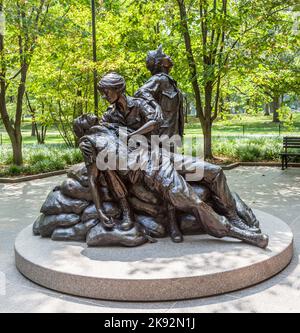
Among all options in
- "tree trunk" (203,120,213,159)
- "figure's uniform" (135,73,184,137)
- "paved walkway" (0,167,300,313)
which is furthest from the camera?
"tree trunk" (203,120,213,159)

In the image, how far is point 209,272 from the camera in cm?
385

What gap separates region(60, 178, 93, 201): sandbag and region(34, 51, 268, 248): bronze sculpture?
2cm

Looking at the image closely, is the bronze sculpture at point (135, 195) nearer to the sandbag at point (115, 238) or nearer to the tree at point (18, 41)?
the sandbag at point (115, 238)

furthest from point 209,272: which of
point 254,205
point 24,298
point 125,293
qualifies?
point 254,205

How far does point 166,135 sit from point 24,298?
278 centimetres

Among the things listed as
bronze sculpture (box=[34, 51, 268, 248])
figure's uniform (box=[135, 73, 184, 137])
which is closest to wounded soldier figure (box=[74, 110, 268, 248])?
bronze sculpture (box=[34, 51, 268, 248])

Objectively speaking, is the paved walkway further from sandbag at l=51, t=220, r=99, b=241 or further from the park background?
the park background

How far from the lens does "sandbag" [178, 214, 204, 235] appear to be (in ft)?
16.0

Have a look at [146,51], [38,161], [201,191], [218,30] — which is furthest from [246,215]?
[146,51]

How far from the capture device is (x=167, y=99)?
5.87m

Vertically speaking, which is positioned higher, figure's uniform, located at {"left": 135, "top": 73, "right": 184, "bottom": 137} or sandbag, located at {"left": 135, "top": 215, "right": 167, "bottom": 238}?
figure's uniform, located at {"left": 135, "top": 73, "right": 184, "bottom": 137}

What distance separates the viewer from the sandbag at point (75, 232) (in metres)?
4.83

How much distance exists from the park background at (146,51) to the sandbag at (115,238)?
24.1 ft

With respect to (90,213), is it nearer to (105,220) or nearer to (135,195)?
(105,220)
